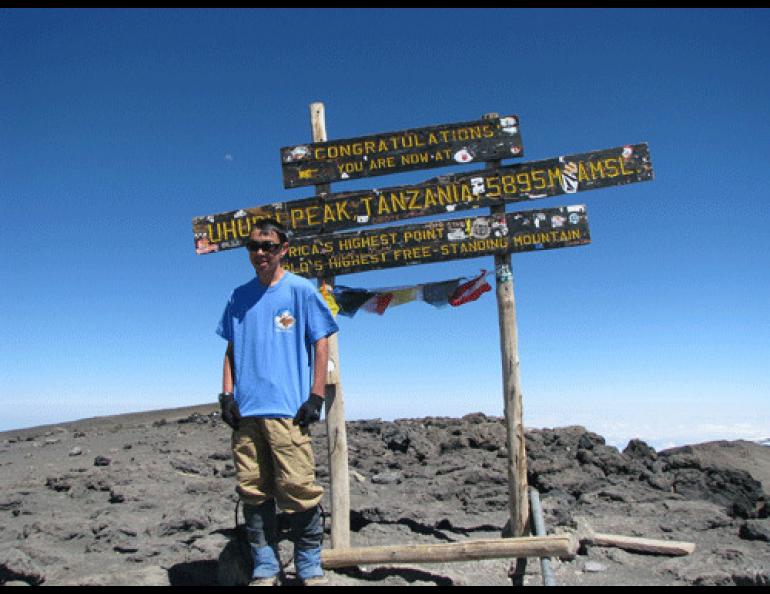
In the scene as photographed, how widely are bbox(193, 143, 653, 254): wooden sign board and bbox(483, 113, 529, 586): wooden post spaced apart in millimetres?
849

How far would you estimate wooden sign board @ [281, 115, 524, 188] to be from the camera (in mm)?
5988

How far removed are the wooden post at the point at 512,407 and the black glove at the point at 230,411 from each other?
99.0 inches

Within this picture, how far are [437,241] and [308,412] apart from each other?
2.31 metres

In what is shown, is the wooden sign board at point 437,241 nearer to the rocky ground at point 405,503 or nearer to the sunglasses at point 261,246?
the sunglasses at point 261,246

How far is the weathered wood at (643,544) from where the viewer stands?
5.96 meters

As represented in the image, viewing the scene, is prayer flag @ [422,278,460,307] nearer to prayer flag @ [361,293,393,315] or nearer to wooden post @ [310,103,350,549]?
prayer flag @ [361,293,393,315]

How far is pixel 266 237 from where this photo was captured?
4578mm

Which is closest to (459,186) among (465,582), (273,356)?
(273,356)

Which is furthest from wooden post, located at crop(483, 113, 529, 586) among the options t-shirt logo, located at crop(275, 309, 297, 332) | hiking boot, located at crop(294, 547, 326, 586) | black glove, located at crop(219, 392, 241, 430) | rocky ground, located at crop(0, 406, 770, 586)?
black glove, located at crop(219, 392, 241, 430)

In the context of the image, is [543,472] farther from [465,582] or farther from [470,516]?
[465,582]

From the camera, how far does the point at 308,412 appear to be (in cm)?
442

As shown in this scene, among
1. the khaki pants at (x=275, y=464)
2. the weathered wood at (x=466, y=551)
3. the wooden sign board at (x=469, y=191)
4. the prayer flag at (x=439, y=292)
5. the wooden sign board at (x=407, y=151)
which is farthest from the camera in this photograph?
the prayer flag at (x=439, y=292)

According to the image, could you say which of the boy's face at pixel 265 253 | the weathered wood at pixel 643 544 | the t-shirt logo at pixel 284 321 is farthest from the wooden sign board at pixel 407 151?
the weathered wood at pixel 643 544

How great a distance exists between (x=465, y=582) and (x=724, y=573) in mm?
2266
